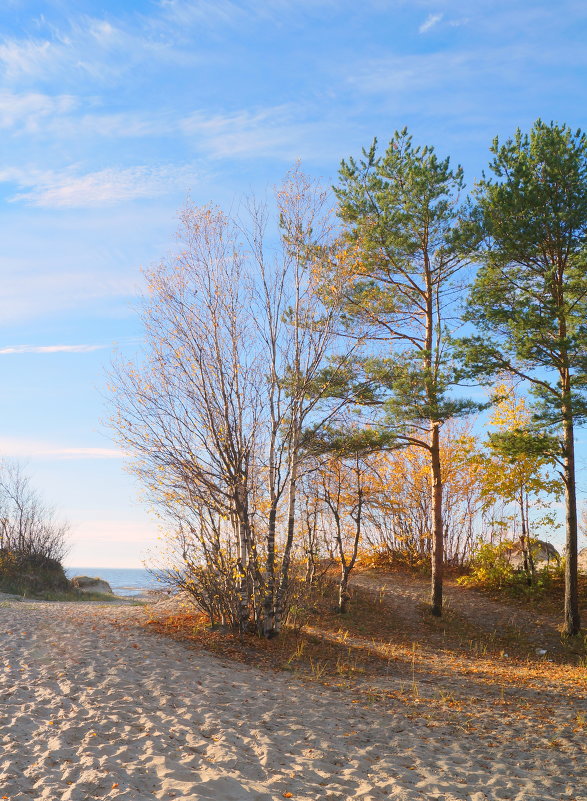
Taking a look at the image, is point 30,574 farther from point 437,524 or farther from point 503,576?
point 503,576

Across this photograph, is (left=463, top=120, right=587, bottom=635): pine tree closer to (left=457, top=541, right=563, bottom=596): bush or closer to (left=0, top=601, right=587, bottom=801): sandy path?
(left=457, top=541, right=563, bottom=596): bush

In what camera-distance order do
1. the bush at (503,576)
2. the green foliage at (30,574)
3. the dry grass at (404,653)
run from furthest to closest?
the green foliage at (30,574), the bush at (503,576), the dry grass at (404,653)

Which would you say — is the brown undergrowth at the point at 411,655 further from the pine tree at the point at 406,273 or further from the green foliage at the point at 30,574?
the green foliage at the point at 30,574

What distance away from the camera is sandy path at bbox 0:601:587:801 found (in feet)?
16.1

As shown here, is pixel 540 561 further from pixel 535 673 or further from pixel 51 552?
pixel 51 552

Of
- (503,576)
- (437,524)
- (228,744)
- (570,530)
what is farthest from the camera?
(503,576)

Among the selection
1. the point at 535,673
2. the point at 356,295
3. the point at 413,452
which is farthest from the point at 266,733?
the point at 413,452

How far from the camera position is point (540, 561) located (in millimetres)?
18500

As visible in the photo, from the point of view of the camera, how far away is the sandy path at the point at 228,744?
16.1 feet

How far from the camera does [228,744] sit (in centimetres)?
575

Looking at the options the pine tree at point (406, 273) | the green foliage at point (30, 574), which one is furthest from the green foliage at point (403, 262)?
the green foliage at point (30, 574)

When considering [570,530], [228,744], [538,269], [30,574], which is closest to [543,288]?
[538,269]

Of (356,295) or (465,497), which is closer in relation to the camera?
(356,295)

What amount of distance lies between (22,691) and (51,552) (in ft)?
62.3
